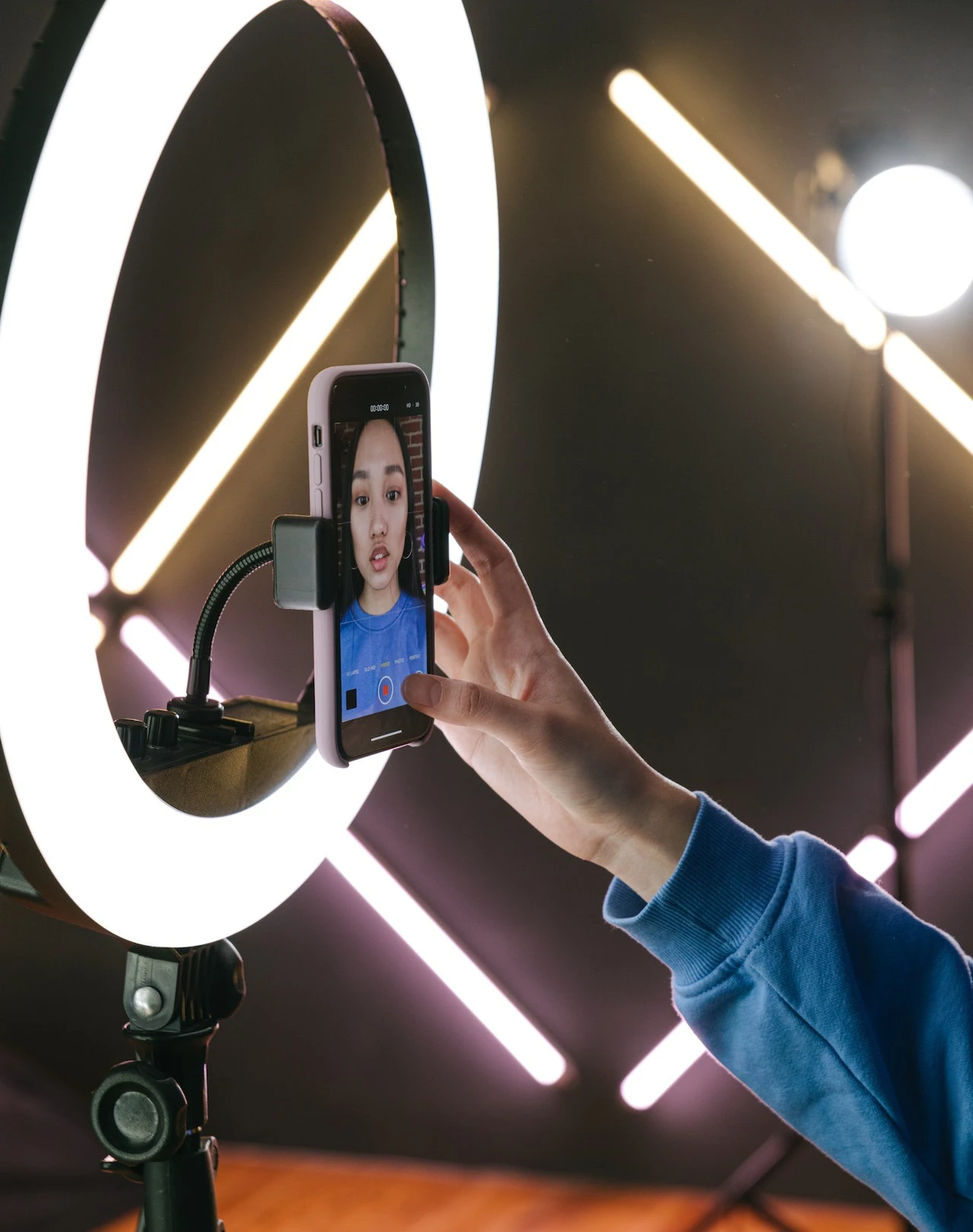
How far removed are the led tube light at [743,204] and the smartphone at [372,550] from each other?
117cm

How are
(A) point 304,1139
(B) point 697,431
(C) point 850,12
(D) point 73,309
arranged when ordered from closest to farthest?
1. (D) point 73,309
2. (C) point 850,12
3. (B) point 697,431
4. (A) point 304,1139

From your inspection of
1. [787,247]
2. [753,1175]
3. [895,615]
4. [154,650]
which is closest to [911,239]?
[787,247]

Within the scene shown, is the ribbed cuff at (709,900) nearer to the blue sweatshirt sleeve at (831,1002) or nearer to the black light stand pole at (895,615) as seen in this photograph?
the blue sweatshirt sleeve at (831,1002)

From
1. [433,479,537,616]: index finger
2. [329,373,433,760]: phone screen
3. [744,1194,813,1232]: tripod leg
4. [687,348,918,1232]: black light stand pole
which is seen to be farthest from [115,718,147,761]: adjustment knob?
[744,1194,813,1232]: tripod leg

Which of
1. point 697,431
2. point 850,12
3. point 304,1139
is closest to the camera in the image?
point 850,12

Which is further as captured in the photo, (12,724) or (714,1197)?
(714,1197)

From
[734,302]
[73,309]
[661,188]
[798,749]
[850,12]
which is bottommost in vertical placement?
[798,749]

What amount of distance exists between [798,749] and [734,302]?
65 cm

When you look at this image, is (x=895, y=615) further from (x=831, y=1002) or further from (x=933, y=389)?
(x=831, y=1002)

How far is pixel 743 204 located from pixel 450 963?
1.19 meters

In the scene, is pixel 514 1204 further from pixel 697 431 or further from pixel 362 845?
pixel 697 431

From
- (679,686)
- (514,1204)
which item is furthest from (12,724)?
(514,1204)

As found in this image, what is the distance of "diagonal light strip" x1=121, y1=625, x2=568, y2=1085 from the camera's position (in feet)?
5.75

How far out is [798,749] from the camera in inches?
66.4
